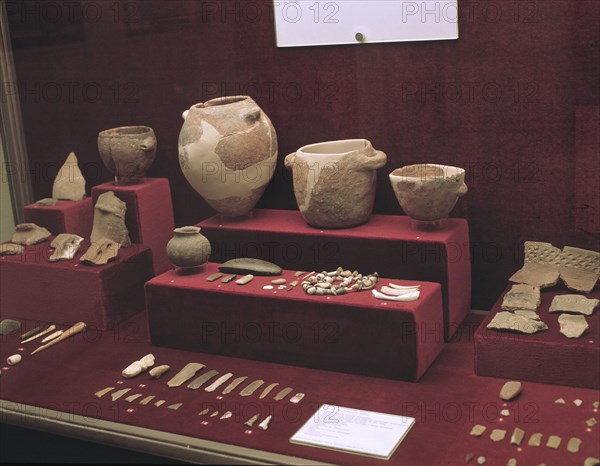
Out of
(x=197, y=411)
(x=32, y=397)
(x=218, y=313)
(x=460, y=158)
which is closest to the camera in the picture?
(x=197, y=411)

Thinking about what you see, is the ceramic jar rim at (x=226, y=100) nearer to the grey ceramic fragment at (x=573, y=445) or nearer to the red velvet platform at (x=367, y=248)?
the red velvet platform at (x=367, y=248)

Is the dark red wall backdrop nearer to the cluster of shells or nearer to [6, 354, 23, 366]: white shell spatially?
the cluster of shells

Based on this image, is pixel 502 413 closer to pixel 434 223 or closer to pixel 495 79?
pixel 434 223

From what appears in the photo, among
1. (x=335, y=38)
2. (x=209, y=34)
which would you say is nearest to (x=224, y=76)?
(x=209, y=34)

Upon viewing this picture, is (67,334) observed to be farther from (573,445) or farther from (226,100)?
(573,445)

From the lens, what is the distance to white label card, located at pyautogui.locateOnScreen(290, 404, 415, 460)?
2.32 m

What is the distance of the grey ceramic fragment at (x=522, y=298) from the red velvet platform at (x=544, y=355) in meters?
0.10

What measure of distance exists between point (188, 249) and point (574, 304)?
57.4 inches

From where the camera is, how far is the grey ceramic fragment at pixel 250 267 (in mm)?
3114

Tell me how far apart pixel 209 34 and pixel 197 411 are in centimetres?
183

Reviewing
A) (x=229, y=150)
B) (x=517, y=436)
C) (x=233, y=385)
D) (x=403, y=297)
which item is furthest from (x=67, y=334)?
(x=517, y=436)

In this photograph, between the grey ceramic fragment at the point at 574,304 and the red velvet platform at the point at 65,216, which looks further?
the red velvet platform at the point at 65,216

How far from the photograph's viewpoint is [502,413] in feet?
8.06

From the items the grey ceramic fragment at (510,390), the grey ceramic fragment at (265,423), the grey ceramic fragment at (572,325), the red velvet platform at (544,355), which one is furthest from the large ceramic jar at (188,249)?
the grey ceramic fragment at (572,325)
